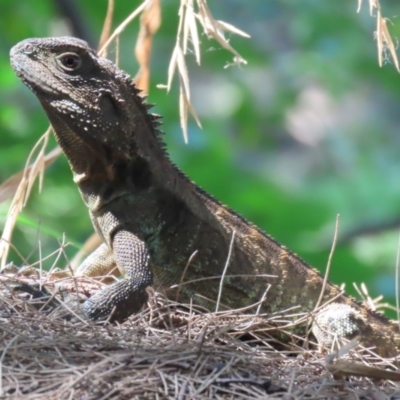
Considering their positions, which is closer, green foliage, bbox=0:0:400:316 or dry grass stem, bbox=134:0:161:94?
dry grass stem, bbox=134:0:161:94

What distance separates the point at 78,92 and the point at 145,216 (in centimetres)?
94

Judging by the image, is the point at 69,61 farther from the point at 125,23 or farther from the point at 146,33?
the point at 146,33

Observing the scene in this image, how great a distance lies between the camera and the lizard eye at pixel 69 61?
4957mm

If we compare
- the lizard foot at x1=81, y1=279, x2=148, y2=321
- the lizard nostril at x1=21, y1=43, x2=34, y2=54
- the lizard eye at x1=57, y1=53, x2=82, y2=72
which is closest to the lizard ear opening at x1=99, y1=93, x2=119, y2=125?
the lizard eye at x1=57, y1=53, x2=82, y2=72

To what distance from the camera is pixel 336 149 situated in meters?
16.3

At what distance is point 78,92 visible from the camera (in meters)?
4.94

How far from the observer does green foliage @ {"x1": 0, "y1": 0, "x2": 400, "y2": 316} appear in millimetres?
9602

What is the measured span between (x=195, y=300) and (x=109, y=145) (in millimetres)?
1205

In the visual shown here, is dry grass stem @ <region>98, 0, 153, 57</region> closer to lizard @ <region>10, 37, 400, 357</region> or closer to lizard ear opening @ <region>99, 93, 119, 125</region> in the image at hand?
lizard @ <region>10, 37, 400, 357</region>

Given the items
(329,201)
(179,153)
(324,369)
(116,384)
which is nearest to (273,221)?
(179,153)

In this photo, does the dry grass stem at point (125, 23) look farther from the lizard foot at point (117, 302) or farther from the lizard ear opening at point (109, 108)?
the lizard foot at point (117, 302)

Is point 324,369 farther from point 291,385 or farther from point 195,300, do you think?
point 195,300

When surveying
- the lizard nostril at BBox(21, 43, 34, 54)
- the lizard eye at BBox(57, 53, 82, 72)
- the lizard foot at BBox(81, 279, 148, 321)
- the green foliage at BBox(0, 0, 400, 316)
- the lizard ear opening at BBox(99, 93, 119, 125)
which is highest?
the lizard nostril at BBox(21, 43, 34, 54)

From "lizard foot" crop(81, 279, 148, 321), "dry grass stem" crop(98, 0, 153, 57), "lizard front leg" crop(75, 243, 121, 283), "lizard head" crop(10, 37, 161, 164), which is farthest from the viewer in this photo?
"lizard front leg" crop(75, 243, 121, 283)
